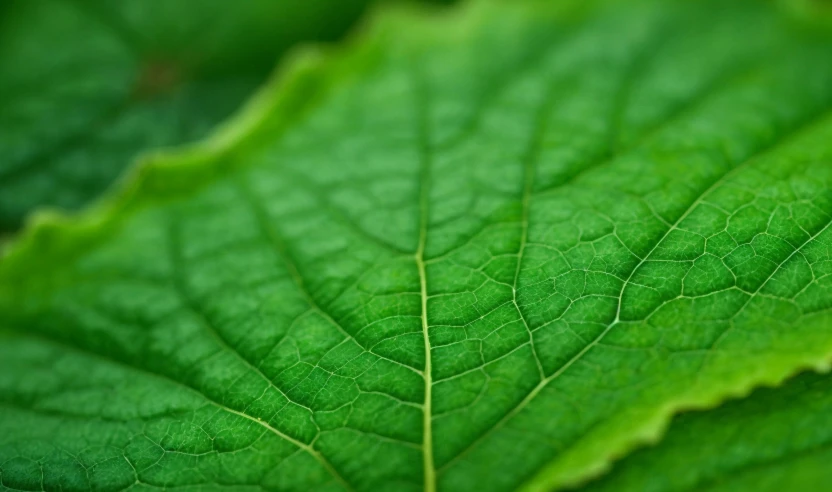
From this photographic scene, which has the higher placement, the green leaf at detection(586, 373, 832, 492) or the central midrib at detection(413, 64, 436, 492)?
the central midrib at detection(413, 64, 436, 492)

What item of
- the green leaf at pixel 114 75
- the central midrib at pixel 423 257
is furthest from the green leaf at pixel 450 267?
the green leaf at pixel 114 75

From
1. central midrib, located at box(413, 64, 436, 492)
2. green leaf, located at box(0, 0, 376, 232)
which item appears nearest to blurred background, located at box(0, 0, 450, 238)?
green leaf, located at box(0, 0, 376, 232)

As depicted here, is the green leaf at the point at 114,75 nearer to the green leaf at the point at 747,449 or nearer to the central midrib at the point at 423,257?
the central midrib at the point at 423,257

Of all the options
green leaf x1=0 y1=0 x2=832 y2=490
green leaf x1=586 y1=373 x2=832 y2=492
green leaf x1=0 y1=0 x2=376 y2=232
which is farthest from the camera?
green leaf x1=0 y1=0 x2=376 y2=232

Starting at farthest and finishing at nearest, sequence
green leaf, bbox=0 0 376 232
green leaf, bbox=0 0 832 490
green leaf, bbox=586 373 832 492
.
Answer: green leaf, bbox=0 0 376 232, green leaf, bbox=0 0 832 490, green leaf, bbox=586 373 832 492

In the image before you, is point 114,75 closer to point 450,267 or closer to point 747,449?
point 450,267

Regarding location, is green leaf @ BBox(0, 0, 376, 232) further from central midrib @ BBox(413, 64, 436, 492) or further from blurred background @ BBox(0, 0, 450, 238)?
central midrib @ BBox(413, 64, 436, 492)
